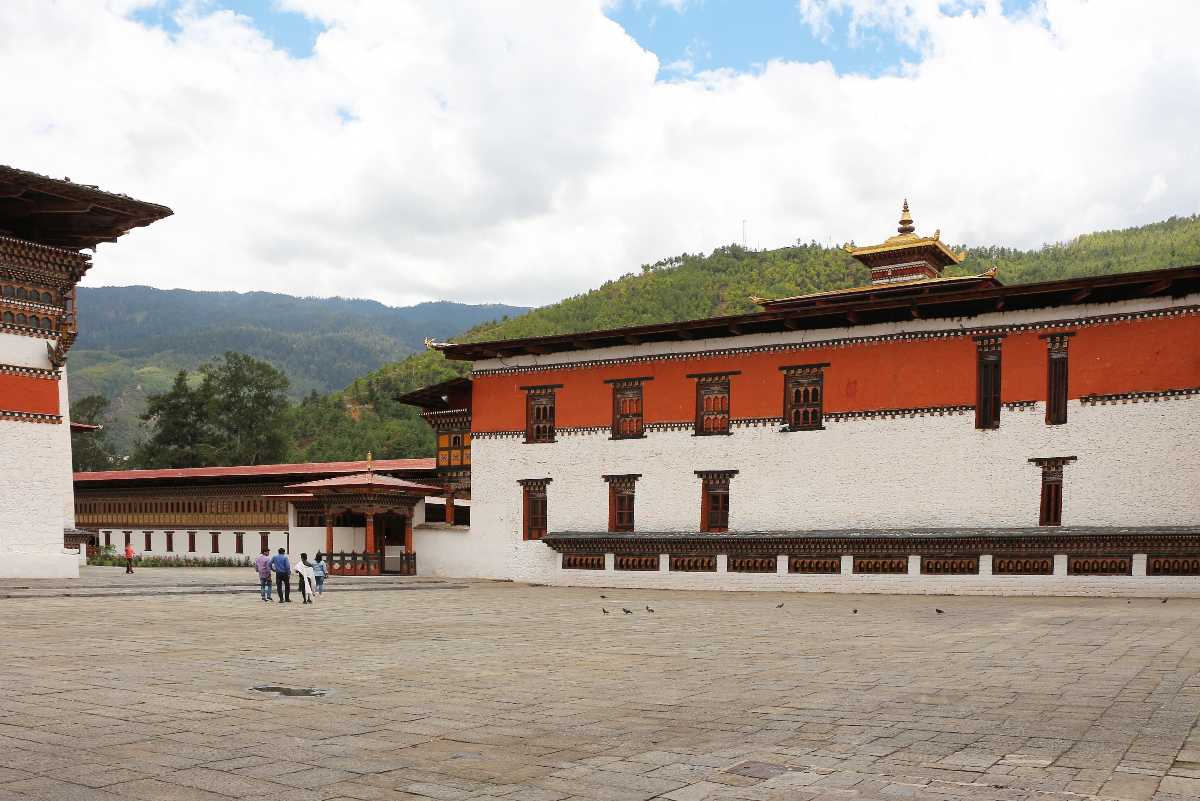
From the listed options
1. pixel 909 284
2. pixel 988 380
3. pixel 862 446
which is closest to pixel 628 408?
pixel 862 446

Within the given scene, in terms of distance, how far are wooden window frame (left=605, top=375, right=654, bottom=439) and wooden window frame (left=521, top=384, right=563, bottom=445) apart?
6.42 feet

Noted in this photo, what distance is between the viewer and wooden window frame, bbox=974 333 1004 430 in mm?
26141

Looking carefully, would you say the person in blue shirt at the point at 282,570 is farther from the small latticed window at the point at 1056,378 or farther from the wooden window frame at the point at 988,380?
the small latticed window at the point at 1056,378

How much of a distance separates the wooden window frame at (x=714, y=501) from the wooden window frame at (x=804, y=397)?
2415 millimetres

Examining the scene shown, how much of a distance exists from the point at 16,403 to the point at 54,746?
22.3m

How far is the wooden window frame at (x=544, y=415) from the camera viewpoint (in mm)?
32500

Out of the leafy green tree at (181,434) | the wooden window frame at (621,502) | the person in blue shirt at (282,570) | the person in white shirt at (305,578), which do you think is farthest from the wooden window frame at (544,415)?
the leafy green tree at (181,434)

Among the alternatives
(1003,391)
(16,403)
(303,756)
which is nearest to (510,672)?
(303,756)

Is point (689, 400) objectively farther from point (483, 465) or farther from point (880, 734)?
point (880, 734)

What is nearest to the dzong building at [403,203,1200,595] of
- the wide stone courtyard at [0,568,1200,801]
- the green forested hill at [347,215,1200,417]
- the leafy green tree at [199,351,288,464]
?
the wide stone courtyard at [0,568,1200,801]

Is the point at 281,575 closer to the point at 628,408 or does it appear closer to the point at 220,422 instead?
the point at 628,408

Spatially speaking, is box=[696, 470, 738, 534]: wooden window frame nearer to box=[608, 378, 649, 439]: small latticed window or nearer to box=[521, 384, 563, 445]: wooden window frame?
box=[608, 378, 649, 439]: small latticed window

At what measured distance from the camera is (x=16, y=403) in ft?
89.0

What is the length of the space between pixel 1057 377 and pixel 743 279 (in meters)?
83.0
